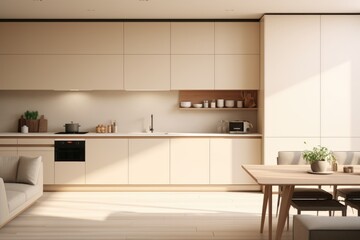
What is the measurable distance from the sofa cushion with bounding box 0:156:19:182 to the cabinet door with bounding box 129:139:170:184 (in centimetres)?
185

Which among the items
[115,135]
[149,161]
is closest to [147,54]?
A: [115,135]

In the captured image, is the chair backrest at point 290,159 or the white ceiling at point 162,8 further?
the white ceiling at point 162,8

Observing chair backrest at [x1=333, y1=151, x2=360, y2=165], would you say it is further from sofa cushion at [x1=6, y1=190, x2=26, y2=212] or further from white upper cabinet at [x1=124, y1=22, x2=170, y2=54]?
sofa cushion at [x1=6, y1=190, x2=26, y2=212]

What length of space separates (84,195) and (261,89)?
3039 millimetres

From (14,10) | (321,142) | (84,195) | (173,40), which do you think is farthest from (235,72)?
(14,10)

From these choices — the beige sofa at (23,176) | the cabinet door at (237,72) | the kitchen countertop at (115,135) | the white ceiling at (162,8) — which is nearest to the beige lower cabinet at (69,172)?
the kitchen countertop at (115,135)

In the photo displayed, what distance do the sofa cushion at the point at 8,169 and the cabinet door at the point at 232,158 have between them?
9.25 feet

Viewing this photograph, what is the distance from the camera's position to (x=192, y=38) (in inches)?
279

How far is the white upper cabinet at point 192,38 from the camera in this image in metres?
7.07

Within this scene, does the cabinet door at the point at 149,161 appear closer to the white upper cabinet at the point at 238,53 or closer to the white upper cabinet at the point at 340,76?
the white upper cabinet at the point at 238,53

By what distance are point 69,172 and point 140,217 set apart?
6.55 ft

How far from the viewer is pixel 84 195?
21.8ft

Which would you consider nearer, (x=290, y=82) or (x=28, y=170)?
(x=28, y=170)

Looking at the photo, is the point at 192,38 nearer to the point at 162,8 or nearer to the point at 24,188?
the point at 162,8
